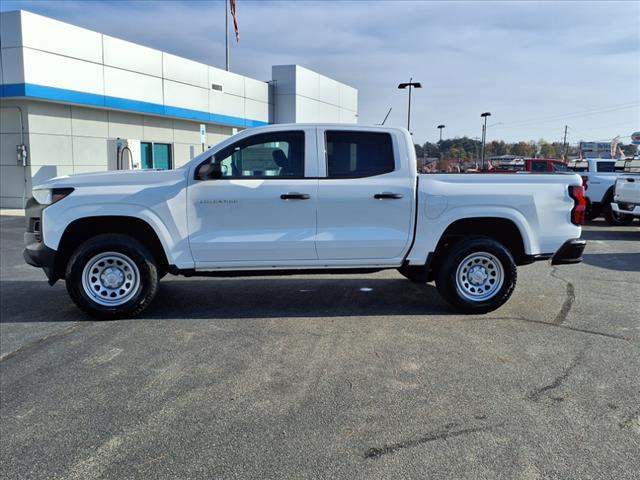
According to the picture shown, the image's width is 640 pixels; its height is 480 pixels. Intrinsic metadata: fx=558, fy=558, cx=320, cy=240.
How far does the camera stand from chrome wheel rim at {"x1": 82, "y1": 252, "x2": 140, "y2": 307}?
585 cm

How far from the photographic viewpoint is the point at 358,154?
6.14 m

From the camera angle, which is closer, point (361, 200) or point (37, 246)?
point (37, 246)

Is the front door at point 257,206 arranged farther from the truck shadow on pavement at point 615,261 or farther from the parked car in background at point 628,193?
the parked car in background at point 628,193

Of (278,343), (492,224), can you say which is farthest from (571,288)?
(278,343)

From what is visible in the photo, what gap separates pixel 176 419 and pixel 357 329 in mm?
2373

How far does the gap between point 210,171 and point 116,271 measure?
1469 millimetres

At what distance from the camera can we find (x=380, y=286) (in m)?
7.65

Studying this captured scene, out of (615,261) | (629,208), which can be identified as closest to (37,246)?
(615,261)

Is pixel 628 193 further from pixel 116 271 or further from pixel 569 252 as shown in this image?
pixel 116 271

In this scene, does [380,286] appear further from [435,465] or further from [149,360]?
[435,465]

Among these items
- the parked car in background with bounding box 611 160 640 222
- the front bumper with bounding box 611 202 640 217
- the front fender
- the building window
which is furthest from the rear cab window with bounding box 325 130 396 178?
the building window

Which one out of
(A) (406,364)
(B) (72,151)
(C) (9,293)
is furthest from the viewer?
(B) (72,151)

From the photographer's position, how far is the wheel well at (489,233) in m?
6.22

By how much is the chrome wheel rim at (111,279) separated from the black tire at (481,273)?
335cm
